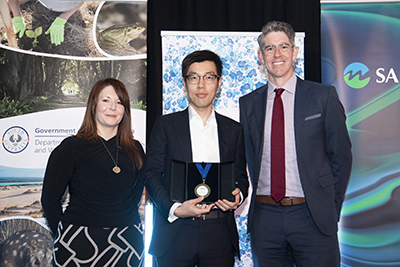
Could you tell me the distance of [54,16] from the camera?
355cm

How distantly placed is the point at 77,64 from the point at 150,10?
1.03 metres

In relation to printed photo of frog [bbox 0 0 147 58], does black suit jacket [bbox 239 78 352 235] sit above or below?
below

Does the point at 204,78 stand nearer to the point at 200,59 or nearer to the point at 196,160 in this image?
the point at 200,59

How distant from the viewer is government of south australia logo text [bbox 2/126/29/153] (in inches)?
136

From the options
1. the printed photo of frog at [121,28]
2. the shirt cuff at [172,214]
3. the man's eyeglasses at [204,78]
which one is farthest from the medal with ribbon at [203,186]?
the printed photo of frog at [121,28]

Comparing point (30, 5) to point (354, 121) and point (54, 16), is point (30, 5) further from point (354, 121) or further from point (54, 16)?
point (354, 121)

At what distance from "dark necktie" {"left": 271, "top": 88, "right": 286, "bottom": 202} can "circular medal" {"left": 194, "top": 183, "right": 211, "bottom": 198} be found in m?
0.48

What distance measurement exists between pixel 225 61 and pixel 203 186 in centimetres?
196

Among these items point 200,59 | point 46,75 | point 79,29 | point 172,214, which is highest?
point 79,29

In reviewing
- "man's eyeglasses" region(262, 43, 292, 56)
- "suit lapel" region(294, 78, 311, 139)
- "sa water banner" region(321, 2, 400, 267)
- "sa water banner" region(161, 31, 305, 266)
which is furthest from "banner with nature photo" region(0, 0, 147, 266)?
"sa water banner" region(321, 2, 400, 267)

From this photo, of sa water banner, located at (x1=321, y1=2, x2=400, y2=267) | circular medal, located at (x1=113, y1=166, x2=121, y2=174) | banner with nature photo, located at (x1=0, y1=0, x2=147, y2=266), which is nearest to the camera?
circular medal, located at (x1=113, y1=166, x2=121, y2=174)

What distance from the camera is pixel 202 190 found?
1.93 m

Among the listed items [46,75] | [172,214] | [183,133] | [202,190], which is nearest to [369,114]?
[183,133]

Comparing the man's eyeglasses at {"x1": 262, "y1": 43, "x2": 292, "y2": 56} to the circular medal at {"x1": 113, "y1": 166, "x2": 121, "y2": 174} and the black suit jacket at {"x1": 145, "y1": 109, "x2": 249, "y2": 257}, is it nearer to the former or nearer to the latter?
the black suit jacket at {"x1": 145, "y1": 109, "x2": 249, "y2": 257}
